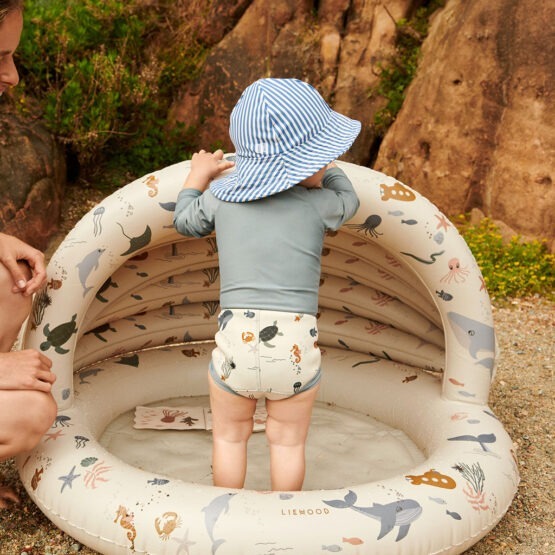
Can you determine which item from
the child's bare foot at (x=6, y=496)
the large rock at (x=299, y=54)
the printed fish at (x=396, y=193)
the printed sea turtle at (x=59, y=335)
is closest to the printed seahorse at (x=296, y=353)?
the printed fish at (x=396, y=193)

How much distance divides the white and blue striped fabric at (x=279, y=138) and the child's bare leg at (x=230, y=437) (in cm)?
55

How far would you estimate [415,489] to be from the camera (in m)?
2.01

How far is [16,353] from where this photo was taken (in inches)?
83.4

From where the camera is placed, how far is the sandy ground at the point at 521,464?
7.22 feet

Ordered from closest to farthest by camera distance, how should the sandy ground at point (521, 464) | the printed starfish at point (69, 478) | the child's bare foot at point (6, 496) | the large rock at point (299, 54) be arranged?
the printed starfish at point (69, 478)
the sandy ground at point (521, 464)
the child's bare foot at point (6, 496)
the large rock at point (299, 54)

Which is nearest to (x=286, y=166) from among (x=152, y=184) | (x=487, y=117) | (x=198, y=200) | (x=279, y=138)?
(x=279, y=138)

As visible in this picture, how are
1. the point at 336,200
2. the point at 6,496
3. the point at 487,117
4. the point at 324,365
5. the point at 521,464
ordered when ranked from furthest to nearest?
1. the point at 487,117
2. the point at 324,365
3. the point at 521,464
4. the point at 6,496
5. the point at 336,200

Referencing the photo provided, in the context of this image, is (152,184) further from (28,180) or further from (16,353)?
(28,180)

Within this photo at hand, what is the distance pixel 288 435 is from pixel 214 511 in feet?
0.96

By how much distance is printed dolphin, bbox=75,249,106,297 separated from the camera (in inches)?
91.8

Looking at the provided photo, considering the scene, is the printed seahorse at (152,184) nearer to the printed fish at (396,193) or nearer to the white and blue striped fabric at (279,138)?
the white and blue striped fabric at (279,138)

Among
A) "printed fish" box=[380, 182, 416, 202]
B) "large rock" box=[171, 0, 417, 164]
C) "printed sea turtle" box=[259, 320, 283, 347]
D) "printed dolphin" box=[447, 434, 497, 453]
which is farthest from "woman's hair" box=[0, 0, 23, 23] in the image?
"large rock" box=[171, 0, 417, 164]

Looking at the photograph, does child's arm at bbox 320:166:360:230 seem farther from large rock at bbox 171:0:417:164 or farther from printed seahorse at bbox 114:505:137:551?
large rock at bbox 171:0:417:164

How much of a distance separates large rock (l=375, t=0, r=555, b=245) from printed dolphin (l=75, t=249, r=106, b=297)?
3.37 metres
